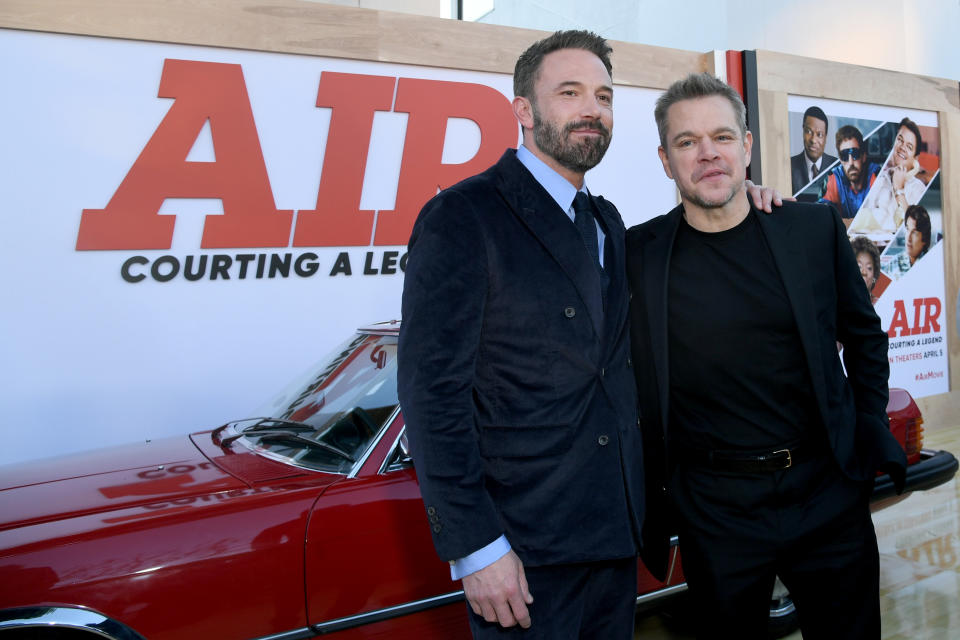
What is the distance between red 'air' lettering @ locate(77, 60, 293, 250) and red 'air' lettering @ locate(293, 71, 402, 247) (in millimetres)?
207

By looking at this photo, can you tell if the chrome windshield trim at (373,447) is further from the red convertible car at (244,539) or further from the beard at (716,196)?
the beard at (716,196)

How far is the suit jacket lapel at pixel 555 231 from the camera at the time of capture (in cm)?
147

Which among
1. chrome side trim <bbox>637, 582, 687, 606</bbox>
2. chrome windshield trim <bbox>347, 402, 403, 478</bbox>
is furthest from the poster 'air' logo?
chrome side trim <bbox>637, 582, 687, 606</bbox>

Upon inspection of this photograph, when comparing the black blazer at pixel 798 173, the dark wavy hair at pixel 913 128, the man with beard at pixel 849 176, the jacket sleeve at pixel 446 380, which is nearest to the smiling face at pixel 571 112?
the jacket sleeve at pixel 446 380

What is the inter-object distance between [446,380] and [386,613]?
1.05 metres

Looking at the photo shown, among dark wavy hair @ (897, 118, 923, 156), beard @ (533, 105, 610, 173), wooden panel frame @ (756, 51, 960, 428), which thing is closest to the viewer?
beard @ (533, 105, 610, 173)

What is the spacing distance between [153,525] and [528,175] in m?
1.33

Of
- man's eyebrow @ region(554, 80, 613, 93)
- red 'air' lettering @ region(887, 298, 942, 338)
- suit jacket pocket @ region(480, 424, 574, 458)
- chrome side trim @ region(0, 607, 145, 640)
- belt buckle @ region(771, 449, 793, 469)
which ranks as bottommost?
chrome side trim @ region(0, 607, 145, 640)

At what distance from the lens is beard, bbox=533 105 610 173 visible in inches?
60.4

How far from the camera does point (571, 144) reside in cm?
154

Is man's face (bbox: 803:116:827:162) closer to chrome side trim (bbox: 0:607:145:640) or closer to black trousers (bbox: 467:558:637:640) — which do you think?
black trousers (bbox: 467:558:637:640)

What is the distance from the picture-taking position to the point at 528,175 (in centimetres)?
155

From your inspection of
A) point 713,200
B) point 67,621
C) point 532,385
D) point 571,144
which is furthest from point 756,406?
point 67,621

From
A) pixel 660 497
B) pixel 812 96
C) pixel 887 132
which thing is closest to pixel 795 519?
pixel 660 497
